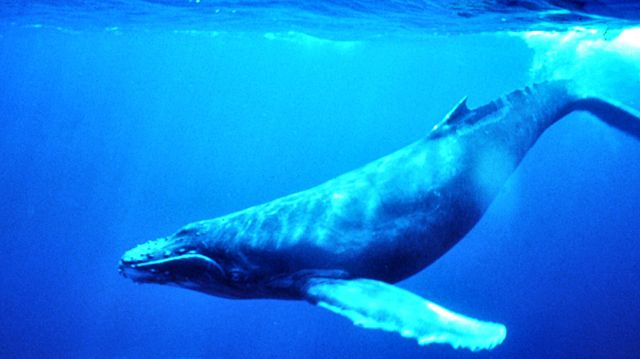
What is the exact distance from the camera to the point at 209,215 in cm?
5834

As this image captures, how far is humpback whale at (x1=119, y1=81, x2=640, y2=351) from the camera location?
7.36 metres

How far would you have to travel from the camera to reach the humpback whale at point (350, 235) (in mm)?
7355

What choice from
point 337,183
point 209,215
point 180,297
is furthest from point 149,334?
point 337,183

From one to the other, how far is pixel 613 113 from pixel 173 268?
9266 mm

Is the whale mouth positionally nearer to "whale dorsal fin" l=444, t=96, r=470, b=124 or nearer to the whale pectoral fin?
the whale pectoral fin

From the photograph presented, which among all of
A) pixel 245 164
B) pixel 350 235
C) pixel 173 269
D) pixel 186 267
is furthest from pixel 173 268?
pixel 245 164

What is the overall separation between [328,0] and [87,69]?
6564cm

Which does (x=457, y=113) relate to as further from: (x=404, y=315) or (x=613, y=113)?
(x=613, y=113)

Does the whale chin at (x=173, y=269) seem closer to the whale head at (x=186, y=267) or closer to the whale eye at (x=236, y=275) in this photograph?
the whale head at (x=186, y=267)

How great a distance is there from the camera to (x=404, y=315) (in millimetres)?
6008

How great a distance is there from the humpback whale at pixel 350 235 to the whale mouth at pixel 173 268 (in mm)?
13

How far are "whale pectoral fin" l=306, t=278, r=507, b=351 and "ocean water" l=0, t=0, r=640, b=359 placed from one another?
4.95 meters

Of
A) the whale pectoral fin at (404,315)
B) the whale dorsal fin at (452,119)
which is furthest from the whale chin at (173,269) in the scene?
the whale dorsal fin at (452,119)

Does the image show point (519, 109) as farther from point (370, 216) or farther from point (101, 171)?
point (101, 171)
